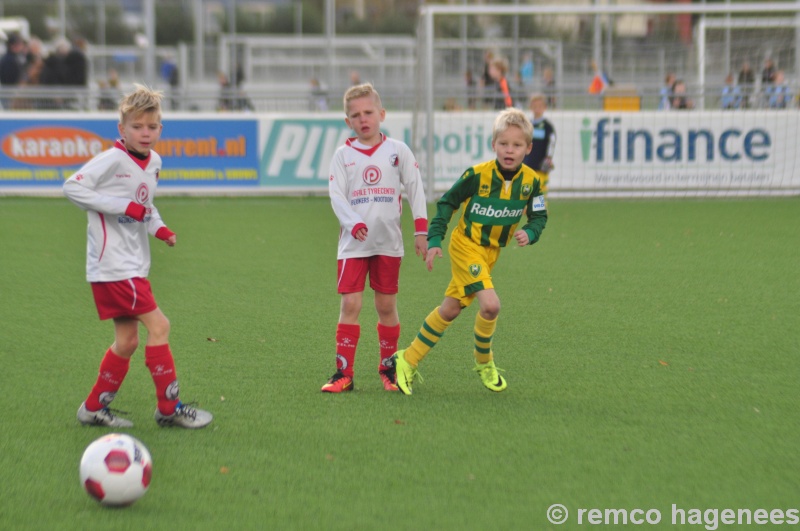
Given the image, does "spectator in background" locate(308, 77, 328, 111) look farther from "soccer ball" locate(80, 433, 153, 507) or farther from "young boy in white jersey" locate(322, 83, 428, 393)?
"soccer ball" locate(80, 433, 153, 507)

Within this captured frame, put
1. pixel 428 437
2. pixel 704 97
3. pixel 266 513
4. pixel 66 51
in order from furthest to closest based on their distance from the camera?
pixel 66 51, pixel 704 97, pixel 428 437, pixel 266 513

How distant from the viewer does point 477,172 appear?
543 cm

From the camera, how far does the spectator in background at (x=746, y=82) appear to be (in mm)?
16375

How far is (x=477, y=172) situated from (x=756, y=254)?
6.05 m

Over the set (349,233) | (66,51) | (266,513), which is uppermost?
(66,51)

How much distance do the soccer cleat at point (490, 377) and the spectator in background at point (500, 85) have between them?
10.2m

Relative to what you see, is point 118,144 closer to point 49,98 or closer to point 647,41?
point 49,98

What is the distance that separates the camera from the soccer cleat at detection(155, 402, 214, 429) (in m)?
4.82

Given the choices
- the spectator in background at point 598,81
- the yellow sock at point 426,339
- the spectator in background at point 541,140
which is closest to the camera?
the yellow sock at point 426,339

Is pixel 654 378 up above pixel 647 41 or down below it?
below

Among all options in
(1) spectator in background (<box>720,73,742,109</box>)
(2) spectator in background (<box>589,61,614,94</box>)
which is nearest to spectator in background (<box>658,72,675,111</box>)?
(1) spectator in background (<box>720,73,742,109</box>)

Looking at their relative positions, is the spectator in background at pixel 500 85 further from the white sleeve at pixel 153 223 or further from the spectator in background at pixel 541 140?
the white sleeve at pixel 153 223

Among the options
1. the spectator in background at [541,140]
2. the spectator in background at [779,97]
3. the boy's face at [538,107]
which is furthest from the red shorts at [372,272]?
the spectator in background at [779,97]

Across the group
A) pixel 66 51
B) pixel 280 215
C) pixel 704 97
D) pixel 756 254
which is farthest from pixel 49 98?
pixel 756 254
